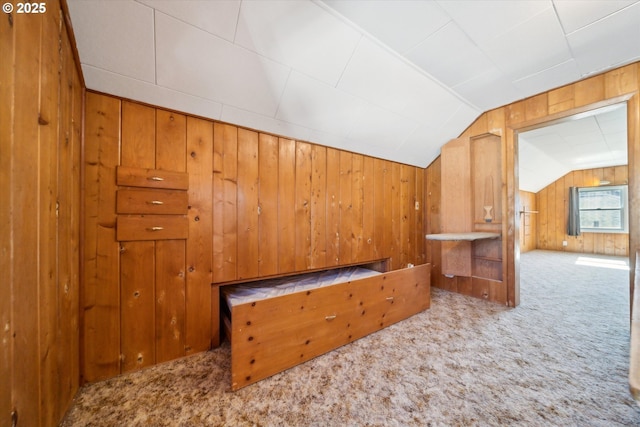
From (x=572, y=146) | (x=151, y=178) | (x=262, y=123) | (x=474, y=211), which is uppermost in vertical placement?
(x=572, y=146)

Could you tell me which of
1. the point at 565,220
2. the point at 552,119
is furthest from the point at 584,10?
the point at 565,220

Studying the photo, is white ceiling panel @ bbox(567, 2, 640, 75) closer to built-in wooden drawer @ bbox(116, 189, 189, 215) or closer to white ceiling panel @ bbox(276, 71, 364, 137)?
white ceiling panel @ bbox(276, 71, 364, 137)

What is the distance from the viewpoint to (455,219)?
2.67m

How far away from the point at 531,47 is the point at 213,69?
2.25 meters

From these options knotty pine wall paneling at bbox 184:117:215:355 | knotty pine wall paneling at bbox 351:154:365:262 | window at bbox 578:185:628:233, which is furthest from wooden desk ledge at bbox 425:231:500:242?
window at bbox 578:185:628:233

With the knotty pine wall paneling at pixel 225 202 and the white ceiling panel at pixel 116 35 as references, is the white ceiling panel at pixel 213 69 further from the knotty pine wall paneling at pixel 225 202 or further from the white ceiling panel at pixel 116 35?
the knotty pine wall paneling at pixel 225 202

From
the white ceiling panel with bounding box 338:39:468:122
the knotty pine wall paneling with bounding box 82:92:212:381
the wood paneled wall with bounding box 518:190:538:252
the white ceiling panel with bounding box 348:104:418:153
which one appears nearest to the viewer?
the knotty pine wall paneling with bounding box 82:92:212:381

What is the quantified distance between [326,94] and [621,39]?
6.77 ft

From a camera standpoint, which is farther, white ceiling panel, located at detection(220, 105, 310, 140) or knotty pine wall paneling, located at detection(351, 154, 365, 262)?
knotty pine wall paneling, located at detection(351, 154, 365, 262)

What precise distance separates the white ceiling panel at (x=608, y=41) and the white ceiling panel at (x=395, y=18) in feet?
3.39

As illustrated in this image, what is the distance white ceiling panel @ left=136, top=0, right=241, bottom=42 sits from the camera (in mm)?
1075

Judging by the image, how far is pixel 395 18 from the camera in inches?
52.6

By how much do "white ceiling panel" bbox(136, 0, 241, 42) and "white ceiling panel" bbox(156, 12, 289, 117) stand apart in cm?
3

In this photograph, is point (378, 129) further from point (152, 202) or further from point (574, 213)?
point (574, 213)
